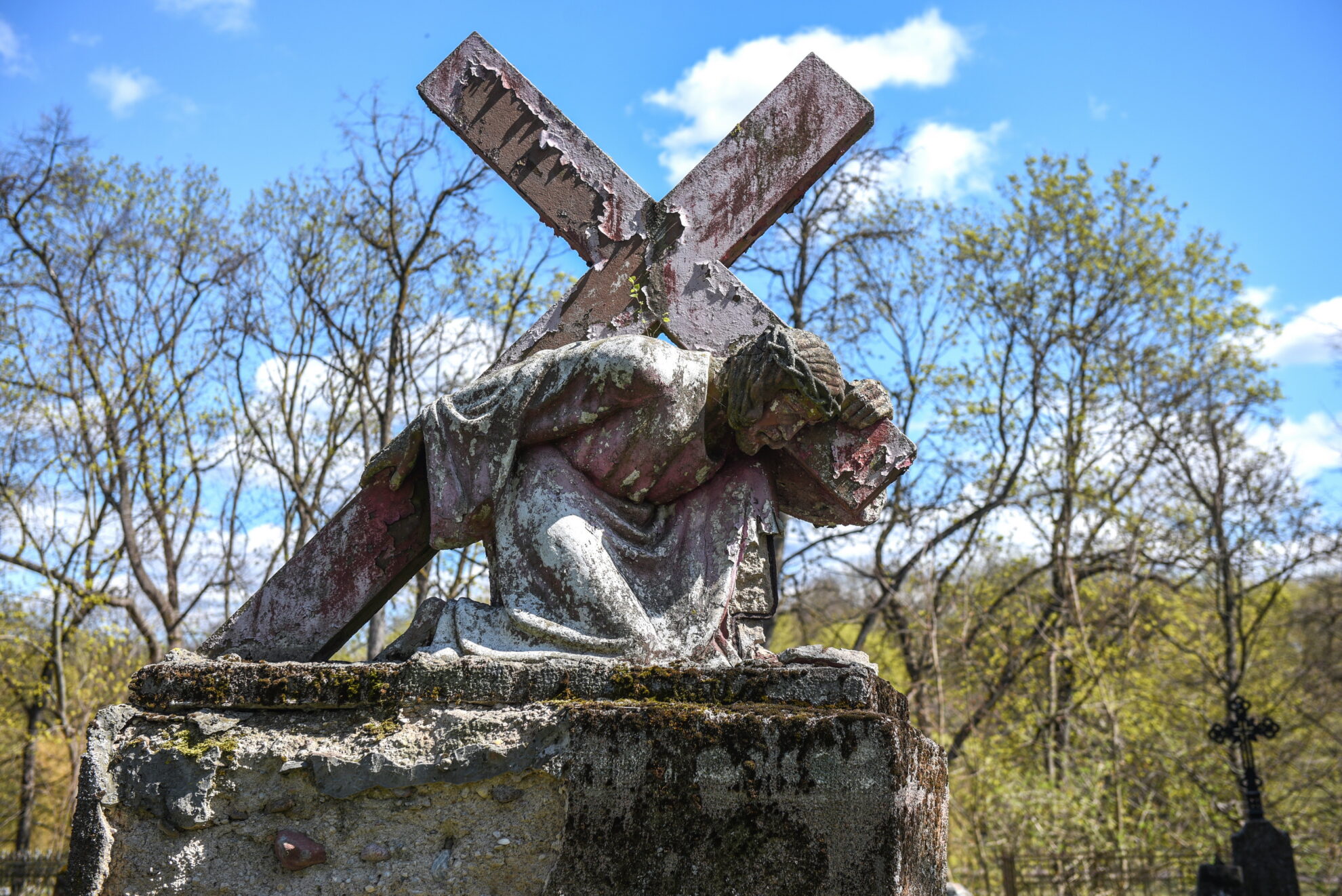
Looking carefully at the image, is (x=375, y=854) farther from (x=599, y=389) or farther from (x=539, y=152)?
(x=539, y=152)

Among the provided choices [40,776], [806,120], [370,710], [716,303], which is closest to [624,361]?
[716,303]

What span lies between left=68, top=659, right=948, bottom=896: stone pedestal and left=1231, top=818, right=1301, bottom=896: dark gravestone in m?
8.31

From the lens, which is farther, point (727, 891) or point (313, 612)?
point (313, 612)

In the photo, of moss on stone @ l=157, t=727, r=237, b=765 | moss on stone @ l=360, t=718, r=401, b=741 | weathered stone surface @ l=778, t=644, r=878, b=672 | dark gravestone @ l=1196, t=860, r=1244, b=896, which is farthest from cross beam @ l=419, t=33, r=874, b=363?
dark gravestone @ l=1196, t=860, r=1244, b=896

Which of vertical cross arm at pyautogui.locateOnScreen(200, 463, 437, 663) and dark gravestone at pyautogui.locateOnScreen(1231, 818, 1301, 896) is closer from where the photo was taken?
vertical cross arm at pyautogui.locateOnScreen(200, 463, 437, 663)

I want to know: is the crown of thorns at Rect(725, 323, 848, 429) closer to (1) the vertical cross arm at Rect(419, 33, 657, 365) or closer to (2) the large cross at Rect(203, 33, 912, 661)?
(2) the large cross at Rect(203, 33, 912, 661)

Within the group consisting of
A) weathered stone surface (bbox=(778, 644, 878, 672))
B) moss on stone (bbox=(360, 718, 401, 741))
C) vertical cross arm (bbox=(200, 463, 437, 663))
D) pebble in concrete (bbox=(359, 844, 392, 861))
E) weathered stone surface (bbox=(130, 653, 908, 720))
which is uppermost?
vertical cross arm (bbox=(200, 463, 437, 663))

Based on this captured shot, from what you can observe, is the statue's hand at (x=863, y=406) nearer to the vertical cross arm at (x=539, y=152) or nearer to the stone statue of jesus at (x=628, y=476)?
the stone statue of jesus at (x=628, y=476)

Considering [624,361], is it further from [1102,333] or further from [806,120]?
[1102,333]

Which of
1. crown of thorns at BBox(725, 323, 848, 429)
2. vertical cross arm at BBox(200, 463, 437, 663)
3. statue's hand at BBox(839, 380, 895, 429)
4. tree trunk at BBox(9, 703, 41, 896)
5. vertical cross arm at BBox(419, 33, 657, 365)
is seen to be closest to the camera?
crown of thorns at BBox(725, 323, 848, 429)

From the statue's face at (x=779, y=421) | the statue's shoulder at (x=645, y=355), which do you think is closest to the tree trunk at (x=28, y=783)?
the statue's shoulder at (x=645, y=355)

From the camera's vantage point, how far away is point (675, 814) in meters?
2.51

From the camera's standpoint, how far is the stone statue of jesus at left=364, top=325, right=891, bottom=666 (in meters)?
3.04

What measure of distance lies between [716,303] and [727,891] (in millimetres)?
2097
